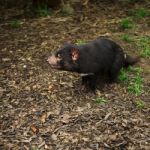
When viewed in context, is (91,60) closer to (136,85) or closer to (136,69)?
(136,85)

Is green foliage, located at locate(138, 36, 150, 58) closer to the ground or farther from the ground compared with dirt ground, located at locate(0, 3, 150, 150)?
farther from the ground

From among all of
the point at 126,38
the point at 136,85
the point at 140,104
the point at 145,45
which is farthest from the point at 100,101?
the point at 126,38

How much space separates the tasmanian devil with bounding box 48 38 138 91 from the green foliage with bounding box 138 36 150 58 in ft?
2.05

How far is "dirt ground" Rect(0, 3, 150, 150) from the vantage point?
4.33 metres

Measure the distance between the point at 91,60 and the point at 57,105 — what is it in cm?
70

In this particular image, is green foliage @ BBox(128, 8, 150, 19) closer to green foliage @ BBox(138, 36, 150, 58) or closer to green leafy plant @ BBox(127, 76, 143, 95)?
green foliage @ BBox(138, 36, 150, 58)

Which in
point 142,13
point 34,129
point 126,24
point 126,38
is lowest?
point 34,129

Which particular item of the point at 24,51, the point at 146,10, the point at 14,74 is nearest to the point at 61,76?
the point at 14,74

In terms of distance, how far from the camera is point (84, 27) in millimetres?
7254

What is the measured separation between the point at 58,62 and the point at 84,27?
2699mm

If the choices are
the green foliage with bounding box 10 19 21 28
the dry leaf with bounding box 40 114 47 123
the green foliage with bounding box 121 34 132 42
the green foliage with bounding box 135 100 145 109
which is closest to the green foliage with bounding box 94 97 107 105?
the green foliage with bounding box 135 100 145 109

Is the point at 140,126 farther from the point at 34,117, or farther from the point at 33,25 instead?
the point at 33,25

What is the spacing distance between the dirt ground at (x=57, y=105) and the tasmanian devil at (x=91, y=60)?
8.9 inches

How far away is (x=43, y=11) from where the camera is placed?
7855 millimetres
